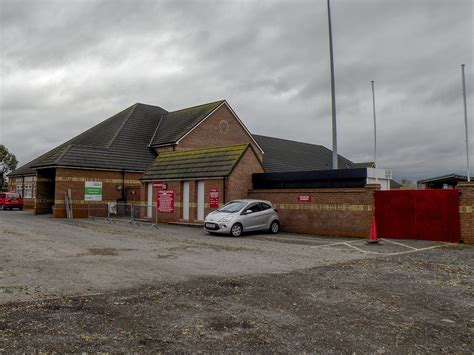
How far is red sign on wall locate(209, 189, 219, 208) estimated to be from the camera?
22.9 m

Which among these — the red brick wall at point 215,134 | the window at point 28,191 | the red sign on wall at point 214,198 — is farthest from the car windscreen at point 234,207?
the window at point 28,191

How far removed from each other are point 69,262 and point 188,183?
567 inches

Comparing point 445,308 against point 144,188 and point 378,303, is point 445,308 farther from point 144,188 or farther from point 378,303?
point 144,188

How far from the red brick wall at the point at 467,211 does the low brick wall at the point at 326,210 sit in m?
3.43

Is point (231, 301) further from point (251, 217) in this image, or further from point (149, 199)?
point (149, 199)

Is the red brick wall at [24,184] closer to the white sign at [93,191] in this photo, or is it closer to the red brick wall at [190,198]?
the white sign at [93,191]

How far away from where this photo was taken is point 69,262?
10664mm

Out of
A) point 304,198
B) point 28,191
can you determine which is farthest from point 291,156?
point 304,198

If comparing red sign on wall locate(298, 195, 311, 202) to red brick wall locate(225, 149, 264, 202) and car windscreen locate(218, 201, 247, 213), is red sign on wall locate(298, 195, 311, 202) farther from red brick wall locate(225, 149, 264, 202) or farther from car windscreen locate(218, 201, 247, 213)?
red brick wall locate(225, 149, 264, 202)

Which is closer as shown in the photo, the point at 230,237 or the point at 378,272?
the point at 378,272

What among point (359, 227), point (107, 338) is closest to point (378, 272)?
point (107, 338)

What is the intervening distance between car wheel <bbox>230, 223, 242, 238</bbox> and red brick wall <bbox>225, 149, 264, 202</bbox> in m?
3.77

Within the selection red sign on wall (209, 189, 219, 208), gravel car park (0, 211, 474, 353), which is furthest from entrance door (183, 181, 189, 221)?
gravel car park (0, 211, 474, 353)

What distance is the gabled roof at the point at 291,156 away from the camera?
4378 cm
